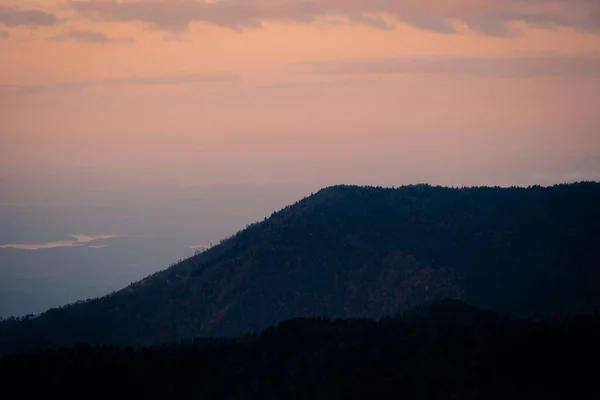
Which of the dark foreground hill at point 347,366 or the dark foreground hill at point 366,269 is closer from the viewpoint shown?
the dark foreground hill at point 347,366

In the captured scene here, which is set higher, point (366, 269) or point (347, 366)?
point (366, 269)

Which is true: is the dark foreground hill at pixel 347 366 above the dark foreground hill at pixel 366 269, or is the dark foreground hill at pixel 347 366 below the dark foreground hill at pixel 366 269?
below

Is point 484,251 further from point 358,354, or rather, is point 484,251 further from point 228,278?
point 358,354

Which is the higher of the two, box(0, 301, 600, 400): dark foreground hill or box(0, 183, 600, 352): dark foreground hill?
box(0, 183, 600, 352): dark foreground hill

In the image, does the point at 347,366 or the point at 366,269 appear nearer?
the point at 347,366

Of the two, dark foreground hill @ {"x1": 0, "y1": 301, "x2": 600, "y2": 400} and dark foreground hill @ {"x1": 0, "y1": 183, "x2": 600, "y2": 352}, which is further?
dark foreground hill @ {"x1": 0, "y1": 183, "x2": 600, "y2": 352}
